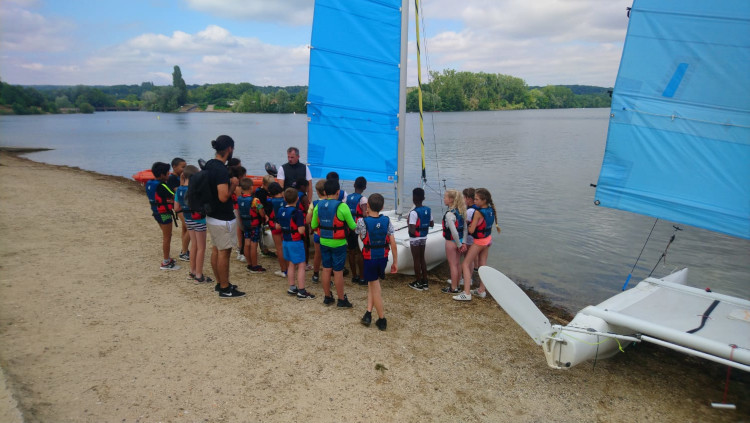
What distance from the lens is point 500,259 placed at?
420 inches

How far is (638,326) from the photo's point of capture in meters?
4.59

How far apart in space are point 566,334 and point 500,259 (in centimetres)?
623

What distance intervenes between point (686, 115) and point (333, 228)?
15.5 feet

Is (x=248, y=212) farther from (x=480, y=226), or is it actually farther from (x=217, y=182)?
(x=480, y=226)

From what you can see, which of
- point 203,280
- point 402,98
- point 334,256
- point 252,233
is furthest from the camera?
point 402,98

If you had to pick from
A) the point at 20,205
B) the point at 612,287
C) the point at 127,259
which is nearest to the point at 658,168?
the point at 612,287

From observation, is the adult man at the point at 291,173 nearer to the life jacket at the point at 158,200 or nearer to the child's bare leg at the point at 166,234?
the life jacket at the point at 158,200

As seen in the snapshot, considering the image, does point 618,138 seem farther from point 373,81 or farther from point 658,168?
point 373,81

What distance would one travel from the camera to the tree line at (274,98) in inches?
4048

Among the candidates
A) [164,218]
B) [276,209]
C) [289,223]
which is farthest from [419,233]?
[164,218]

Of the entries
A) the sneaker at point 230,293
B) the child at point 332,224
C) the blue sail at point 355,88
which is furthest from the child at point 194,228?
the blue sail at point 355,88

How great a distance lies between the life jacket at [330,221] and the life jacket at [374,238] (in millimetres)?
417

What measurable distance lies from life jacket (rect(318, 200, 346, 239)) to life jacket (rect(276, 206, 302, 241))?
0.55 meters

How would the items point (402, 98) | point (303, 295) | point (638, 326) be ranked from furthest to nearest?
point (402, 98)
point (303, 295)
point (638, 326)
